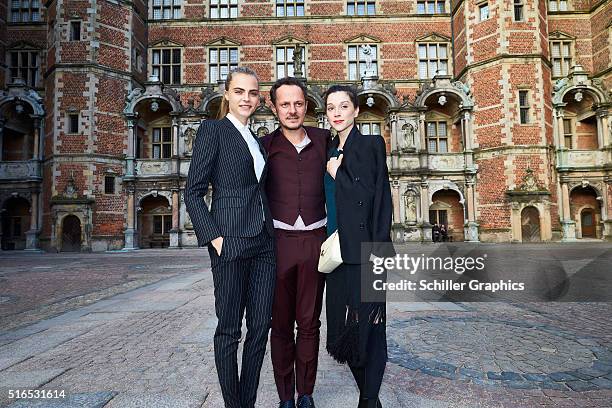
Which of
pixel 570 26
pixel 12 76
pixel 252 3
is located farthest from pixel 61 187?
pixel 570 26

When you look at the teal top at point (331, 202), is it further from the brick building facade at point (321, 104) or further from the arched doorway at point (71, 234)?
the arched doorway at point (71, 234)

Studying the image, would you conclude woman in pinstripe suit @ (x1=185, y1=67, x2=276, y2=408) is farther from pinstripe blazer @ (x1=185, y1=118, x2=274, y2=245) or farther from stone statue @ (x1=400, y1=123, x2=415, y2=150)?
stone statue @ (x1=400, y1=123, x2=415, y2=150)

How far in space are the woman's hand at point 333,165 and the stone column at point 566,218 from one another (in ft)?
65.0

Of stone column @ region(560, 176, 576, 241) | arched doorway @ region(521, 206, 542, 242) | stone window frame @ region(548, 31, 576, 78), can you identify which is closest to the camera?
arched doorway @ region(521, 206, 542, 242)

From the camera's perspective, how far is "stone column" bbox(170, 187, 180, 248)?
735 inches

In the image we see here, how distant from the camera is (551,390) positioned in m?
2.41

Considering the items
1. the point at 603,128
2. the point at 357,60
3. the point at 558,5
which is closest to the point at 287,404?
the point at 357,60

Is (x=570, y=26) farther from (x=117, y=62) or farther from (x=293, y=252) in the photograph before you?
(x=293, y=252)

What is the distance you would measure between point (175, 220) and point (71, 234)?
15.7 ft

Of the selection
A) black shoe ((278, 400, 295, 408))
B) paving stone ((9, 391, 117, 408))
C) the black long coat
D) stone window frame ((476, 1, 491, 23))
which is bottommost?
black shoe ((278, 400, 295, 408))

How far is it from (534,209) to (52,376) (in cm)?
1947

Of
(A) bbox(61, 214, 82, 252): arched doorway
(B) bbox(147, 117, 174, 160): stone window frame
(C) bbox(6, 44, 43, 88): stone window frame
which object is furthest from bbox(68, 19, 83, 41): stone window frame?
(A) bbox(61, 214, 82, 252): arched doorway

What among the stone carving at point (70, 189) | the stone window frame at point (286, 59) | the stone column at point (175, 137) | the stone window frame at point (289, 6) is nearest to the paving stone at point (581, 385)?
the stone column at point (175, 137)

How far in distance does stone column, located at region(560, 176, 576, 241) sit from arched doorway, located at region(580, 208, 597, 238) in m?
1.62
